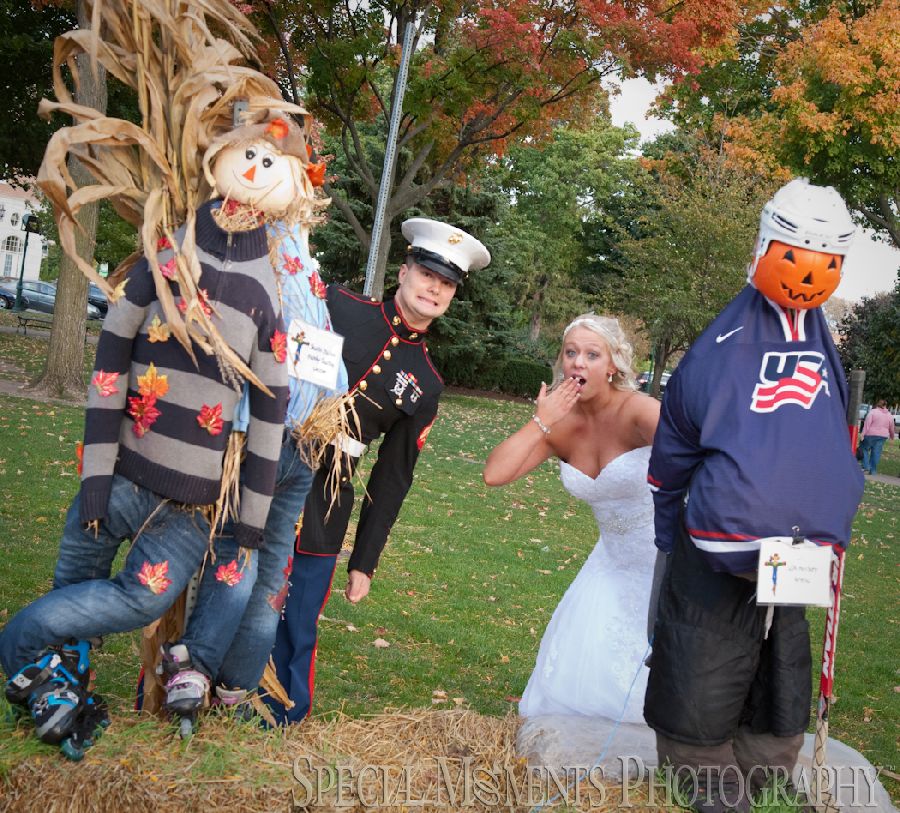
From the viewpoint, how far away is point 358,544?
13.5ft

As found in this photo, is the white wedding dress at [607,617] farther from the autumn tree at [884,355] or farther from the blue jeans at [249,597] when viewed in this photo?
the autumn tree at [884,355]

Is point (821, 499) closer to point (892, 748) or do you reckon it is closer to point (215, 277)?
point (215, 277)

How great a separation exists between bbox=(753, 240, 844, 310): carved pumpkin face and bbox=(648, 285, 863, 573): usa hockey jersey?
0.19 ft

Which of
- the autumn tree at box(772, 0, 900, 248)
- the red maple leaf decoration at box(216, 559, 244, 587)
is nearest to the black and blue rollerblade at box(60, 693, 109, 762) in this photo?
the red maple leaf decoration at box(216, 559, 244, 587)

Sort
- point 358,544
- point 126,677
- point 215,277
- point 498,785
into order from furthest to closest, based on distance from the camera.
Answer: point 126,677 < point 358,544 < point 498,785 < point 215,277

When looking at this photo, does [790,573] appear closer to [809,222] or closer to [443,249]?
[809,222]

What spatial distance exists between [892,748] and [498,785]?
3.41 meters

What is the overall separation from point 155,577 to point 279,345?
75cm

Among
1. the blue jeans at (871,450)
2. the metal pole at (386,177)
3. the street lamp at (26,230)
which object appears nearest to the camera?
the metal pole at (386,177)

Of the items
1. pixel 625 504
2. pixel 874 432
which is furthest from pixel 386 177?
A: pixel 874 432

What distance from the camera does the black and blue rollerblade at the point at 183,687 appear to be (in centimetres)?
289

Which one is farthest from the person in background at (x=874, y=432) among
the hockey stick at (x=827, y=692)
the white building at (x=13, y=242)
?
the white building at (x=13, y=242)

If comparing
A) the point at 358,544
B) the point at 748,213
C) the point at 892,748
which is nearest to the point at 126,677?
the point at 358,544

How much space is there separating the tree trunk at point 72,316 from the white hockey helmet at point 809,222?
34.3ft
